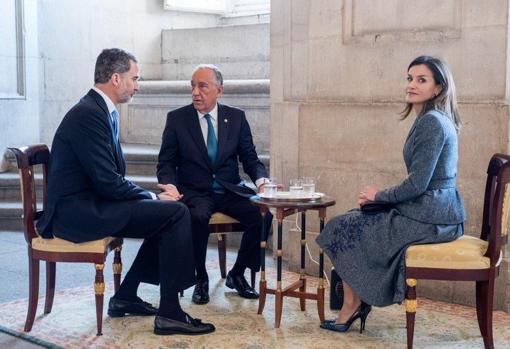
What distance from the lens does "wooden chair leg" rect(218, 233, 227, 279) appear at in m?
5.01

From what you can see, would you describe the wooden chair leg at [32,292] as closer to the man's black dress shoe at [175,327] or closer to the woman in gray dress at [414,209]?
the man's black dress shoe at [175,327]

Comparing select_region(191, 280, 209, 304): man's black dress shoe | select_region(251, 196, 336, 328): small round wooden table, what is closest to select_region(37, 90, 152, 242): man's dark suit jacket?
select_region(251, 196, 336, 328): small round wooden table

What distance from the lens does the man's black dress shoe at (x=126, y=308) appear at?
14.2ft

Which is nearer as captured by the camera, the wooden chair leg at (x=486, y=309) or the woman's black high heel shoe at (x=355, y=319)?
the wooden chair leg at (x=486, y=309)

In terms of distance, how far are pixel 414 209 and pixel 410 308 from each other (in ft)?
1.52

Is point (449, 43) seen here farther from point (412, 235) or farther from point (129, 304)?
point (129, 304)

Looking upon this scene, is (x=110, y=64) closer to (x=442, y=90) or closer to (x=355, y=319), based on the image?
(x=442, y=90)

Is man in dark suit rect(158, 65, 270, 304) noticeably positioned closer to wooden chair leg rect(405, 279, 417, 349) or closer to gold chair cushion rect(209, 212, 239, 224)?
gold chair cushion rect(209, 212, 239, 224)

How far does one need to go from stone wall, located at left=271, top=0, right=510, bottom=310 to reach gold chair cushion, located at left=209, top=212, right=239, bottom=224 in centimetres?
81

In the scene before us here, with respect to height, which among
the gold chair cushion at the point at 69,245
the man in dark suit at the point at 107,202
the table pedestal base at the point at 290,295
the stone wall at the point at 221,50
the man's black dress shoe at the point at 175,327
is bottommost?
the man's black dress shoe at the point at 175,327

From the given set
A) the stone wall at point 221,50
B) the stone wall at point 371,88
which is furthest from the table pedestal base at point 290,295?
the stone wall at point 221,50

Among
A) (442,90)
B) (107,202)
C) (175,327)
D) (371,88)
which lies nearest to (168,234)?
(107,202)

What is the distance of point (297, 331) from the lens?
4.09 meters

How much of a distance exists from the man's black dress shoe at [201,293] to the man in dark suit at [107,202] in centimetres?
48
